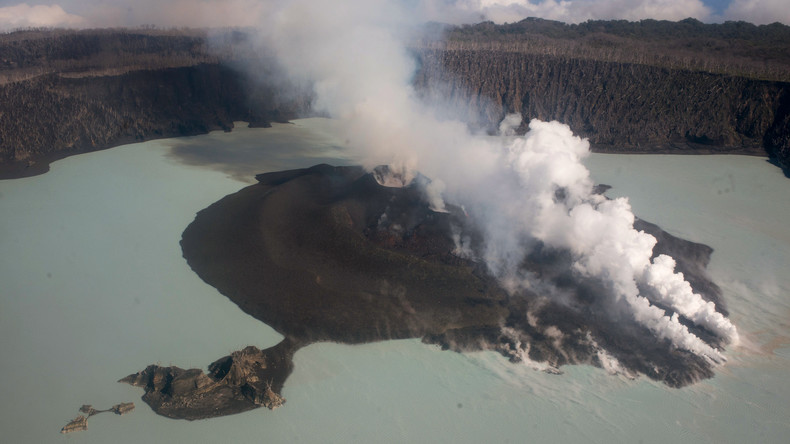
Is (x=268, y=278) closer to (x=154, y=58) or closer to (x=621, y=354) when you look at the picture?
(x=621, y=354)

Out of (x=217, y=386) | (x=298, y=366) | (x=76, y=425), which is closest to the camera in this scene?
(x=76, y=425)

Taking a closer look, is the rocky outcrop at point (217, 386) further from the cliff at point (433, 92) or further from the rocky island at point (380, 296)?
the cliff at point (433, 92)

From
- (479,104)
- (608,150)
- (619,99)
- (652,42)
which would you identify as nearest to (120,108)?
(479,104)

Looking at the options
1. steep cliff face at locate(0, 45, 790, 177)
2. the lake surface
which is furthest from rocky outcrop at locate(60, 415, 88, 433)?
steep cliff face at locate(0, 45, 790, 177)

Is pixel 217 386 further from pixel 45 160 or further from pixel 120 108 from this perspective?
pixel 120 108

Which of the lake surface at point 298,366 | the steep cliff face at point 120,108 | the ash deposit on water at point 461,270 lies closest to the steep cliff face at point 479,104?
the steep cliff face at point 120,108

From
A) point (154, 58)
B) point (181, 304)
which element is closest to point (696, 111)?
point (181, 304)

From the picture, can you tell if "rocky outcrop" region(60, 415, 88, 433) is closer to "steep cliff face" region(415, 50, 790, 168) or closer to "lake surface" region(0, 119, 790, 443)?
"lake surface" region(0, 119, 790, 443)
